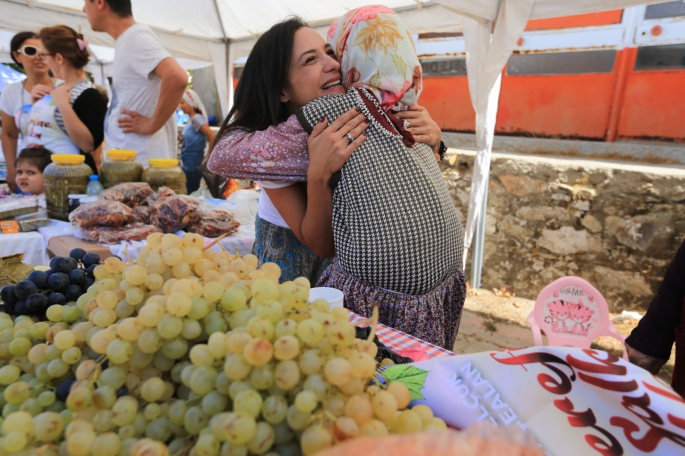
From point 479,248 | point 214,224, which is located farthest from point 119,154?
point 479,248

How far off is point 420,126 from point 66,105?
2522 mm

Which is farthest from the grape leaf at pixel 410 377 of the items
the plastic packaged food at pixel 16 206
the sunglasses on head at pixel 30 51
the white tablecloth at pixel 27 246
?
the sunglasses on head at pixel 30 51

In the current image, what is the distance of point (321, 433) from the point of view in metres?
0.40

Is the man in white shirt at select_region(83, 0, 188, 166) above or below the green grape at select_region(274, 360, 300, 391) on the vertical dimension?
above

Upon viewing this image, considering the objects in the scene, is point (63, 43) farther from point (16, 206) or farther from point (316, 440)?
point (316, 440)

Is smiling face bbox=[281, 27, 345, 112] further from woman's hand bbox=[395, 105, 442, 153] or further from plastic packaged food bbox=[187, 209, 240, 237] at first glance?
plastic packaged food bbox=[187, 209, 240, 237]

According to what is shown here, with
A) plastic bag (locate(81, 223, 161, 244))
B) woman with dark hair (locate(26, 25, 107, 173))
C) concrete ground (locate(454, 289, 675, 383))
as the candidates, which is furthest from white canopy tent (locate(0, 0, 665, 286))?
plastic bag (locate(81, 223, 161, 244))

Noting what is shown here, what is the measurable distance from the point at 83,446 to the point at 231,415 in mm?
164

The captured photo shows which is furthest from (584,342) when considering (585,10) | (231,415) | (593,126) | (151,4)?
(151,4)

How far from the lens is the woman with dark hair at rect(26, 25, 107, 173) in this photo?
9.39ft

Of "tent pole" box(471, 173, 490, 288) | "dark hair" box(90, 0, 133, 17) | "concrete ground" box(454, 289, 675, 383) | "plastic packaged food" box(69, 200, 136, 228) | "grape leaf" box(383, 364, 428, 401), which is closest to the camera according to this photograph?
"grape leaf" box(383, 364, 428, 401)

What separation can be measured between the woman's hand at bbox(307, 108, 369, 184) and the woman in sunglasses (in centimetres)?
321

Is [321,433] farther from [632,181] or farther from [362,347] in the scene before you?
[632,181]

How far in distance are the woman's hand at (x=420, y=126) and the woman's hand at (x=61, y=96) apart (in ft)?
8.10
